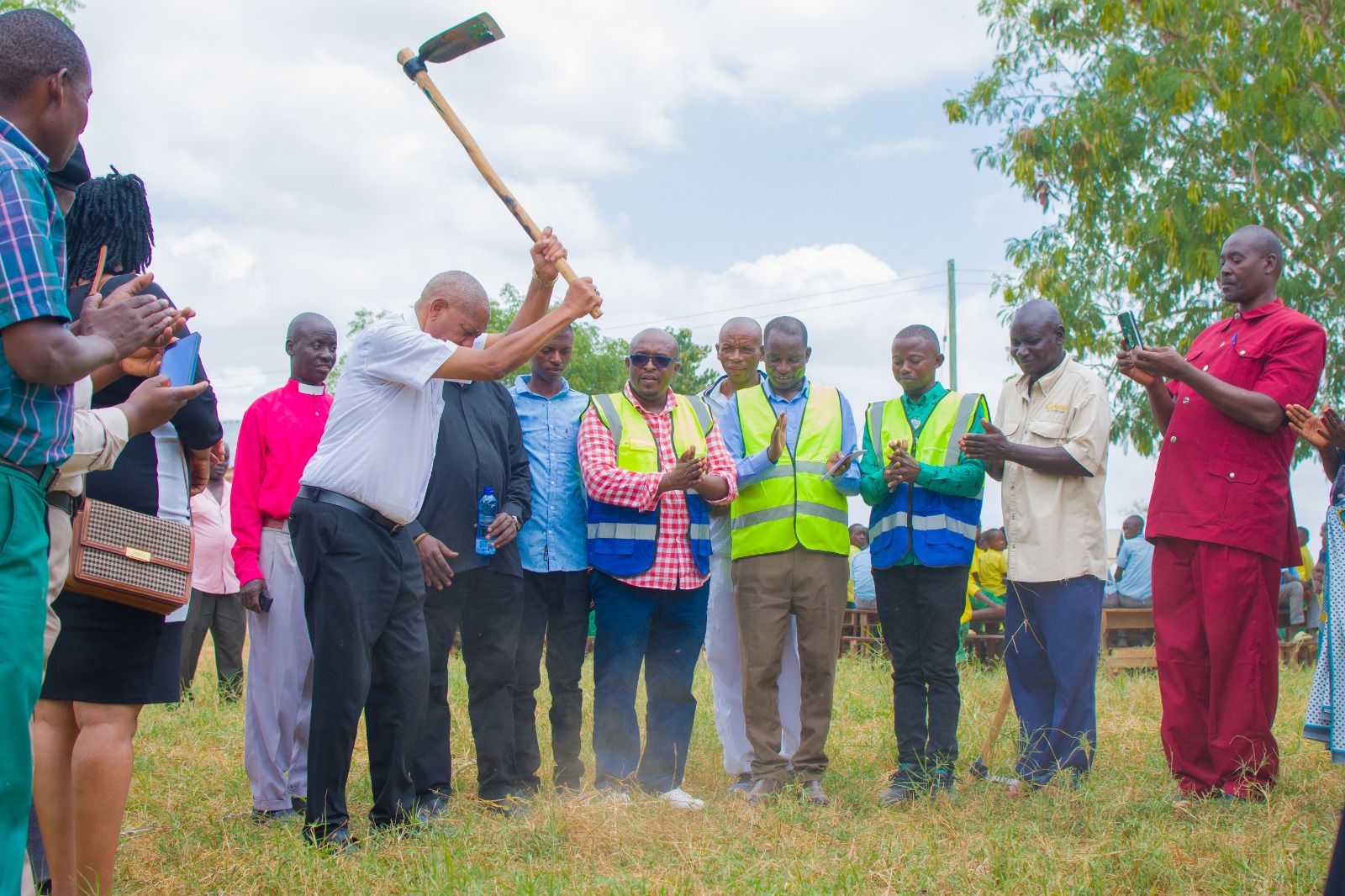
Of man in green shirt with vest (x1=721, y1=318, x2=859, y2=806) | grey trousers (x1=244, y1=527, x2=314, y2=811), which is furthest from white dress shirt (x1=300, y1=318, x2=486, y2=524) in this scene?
man in green shirt with vest (x1=721, y1=318, x2=859, y2=806)

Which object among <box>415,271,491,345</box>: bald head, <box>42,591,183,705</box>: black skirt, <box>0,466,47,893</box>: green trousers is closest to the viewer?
<box>0,466,47,893</box>: green trousers

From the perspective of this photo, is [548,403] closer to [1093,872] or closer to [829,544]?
[829,544]

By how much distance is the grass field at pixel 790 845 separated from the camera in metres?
3.41

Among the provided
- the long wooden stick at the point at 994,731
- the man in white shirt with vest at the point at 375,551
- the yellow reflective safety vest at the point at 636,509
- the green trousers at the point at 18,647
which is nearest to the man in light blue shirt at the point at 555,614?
the yellow reflective safety vest at the point at 636,509

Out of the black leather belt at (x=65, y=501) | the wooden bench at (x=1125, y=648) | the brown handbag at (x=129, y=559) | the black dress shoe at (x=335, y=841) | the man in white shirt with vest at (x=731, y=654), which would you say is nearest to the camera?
the black leather belt at (x=65, y=501)

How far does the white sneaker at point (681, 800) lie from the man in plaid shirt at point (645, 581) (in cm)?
2

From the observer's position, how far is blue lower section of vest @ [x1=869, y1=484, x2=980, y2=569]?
5.09 metres

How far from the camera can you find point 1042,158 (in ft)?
41.7

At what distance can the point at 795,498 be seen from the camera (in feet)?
17.2

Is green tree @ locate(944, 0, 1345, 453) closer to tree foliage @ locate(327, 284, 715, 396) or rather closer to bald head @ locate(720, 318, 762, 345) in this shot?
bald head @ locate(720, 318, 762, 345)

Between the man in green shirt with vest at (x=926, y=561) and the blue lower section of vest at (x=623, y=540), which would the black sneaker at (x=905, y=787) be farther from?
the blue lower section of vest at (x=623, y=540)

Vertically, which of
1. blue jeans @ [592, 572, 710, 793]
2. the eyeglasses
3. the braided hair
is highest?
the braided hair

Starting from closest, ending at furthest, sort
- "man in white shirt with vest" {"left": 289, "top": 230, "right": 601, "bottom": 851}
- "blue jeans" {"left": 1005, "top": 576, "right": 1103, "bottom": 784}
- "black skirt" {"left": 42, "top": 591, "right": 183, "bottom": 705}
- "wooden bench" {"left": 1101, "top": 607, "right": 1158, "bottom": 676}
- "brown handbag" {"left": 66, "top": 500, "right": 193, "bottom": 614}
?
"brown handbag" {"left": 66, "top": 500, "right": 193, "bottom": 614} < "black skirt" {"left": 42, "top": 591, "right": 183, "bottom": 705} < "man in white shirt with vest" {"left": 289, "top": 230, "right": 601, "bottom": 851} < "blue jeans" {"left": 1005, "top": 576, "right": 1103, "bottom": 784} < "wooden bench" {"left": 1101, "top": 607, "right": 1158, "bottom": 676}

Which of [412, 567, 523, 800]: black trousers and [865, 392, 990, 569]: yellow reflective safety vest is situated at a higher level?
[865, 392, 990, 569]: yellow reflective safety vest
